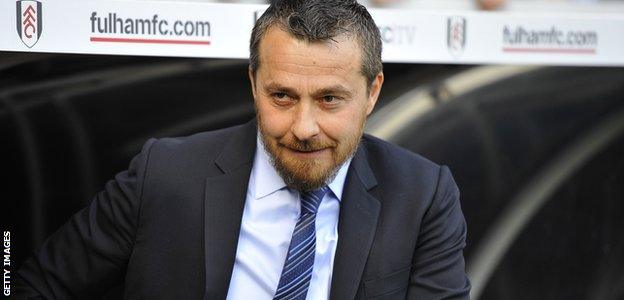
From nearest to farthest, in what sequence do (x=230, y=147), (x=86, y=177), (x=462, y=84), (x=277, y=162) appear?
(x=277, y=162), (x=230, y=147), (x=86, y=177), (x=462, y=84)

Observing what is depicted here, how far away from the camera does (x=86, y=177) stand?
8.86 feet

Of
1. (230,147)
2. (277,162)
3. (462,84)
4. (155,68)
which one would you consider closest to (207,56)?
(155,68)

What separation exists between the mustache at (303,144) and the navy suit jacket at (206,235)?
0.81 feet

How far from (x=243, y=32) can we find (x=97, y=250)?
79 cm

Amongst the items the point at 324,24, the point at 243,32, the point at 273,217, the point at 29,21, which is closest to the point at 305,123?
the point at 324,24

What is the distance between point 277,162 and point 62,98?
0.68 meters

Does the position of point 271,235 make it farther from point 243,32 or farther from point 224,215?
point 243,32

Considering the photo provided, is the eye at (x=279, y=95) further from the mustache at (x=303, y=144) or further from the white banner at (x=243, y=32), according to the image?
the white banner at (x=243, y=32)

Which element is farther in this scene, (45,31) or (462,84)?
(462,84)

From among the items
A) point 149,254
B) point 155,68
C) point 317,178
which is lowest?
point 149,254

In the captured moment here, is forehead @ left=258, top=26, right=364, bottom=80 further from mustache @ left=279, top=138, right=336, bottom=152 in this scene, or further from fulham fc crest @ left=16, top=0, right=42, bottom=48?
fulham fc crest @ left=16, top=0, right=42, bottom=48

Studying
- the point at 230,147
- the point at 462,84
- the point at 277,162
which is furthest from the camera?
the point at 462,84

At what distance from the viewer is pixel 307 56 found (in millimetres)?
2242

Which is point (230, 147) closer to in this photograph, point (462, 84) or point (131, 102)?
point (131, 102)
